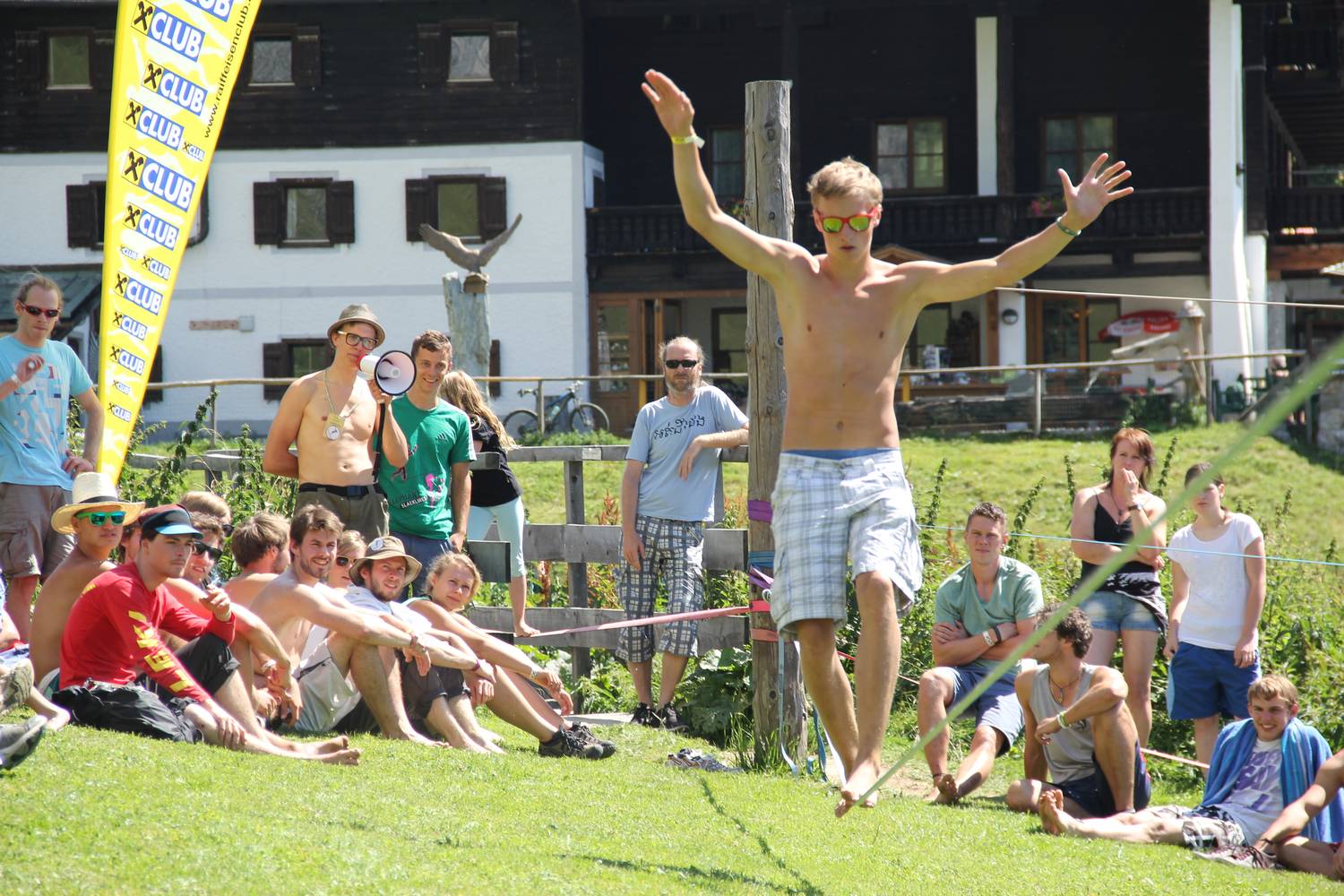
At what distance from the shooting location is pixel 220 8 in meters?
9.17

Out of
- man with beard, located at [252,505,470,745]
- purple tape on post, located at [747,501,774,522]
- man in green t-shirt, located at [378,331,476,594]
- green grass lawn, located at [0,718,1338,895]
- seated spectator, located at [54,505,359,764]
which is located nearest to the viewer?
green grass lawn, located at [0,718,1338,895]

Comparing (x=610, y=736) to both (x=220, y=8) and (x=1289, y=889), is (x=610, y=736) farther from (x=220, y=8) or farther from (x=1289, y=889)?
(x=220, y=8)

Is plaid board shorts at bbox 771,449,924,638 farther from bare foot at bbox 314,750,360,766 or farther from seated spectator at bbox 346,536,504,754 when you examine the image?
seated spectator at bbox 346,536,504,754

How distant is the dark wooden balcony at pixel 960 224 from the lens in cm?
2794

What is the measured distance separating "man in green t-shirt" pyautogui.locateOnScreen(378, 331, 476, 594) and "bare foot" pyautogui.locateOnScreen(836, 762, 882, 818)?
343 cm

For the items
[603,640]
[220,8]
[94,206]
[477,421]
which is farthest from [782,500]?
[94,206]

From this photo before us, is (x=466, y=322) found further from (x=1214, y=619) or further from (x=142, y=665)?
(x=142, y=665)

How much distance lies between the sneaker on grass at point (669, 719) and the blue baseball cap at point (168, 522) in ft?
9.50

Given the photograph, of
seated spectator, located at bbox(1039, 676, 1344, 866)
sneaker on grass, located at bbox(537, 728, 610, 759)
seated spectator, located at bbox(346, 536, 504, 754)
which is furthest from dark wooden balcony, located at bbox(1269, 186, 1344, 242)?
seated spectator, located at bbox(346, 536, 504, 754)

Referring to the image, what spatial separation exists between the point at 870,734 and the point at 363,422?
3.59 metres

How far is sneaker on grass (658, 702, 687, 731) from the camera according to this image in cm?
800

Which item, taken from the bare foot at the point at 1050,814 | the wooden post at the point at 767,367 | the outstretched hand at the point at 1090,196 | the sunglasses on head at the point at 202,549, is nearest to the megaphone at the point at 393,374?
the sunglasses on head at the point at 202,549

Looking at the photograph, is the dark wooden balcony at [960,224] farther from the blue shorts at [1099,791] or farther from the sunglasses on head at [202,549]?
the sunglasses on head at [202,549]

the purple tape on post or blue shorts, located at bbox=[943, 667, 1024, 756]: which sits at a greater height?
the purple tape on post
